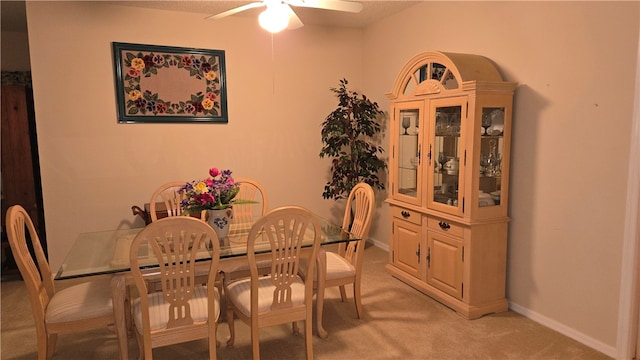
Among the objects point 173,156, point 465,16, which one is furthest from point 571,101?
point 173,156

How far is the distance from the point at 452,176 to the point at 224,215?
1.71 metres

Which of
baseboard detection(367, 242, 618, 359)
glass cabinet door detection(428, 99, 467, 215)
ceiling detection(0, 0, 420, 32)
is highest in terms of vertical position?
ceiling detection(0, 0, 420, 32)

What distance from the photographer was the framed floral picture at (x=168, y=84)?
161 inches

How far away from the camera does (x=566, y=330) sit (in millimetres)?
2814

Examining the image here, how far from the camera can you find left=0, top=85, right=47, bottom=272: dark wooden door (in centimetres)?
388

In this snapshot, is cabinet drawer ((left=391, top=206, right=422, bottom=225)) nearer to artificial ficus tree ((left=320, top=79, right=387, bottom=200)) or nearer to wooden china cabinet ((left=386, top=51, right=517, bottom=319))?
wooden china cabinet ((left=386, top=51, right=517, bottom=319))

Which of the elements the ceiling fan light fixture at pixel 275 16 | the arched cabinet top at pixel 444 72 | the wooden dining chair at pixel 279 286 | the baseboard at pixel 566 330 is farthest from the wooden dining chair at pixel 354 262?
the ceiling fan light fixture at pixel 275 16

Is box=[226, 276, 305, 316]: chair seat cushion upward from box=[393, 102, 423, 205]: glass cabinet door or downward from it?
downward

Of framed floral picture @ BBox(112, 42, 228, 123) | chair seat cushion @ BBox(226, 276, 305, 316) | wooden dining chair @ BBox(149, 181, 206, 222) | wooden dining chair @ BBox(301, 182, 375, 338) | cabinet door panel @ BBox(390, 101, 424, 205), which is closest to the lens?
chair seat cushion @ BBox(226, 276, 305, 316)

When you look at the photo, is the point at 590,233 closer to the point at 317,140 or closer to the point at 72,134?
the point at 317,140

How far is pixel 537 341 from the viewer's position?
2746 mm

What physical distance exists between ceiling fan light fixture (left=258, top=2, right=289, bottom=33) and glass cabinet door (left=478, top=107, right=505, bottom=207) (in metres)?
1.53

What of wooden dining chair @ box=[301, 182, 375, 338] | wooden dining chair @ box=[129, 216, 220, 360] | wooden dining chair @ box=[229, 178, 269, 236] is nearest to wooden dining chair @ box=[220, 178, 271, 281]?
wooden dining chair @ box=[229, 178, 269, 236]

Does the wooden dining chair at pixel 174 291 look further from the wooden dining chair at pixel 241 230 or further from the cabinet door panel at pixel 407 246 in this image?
the cabinet door panel at pixel 407 246
